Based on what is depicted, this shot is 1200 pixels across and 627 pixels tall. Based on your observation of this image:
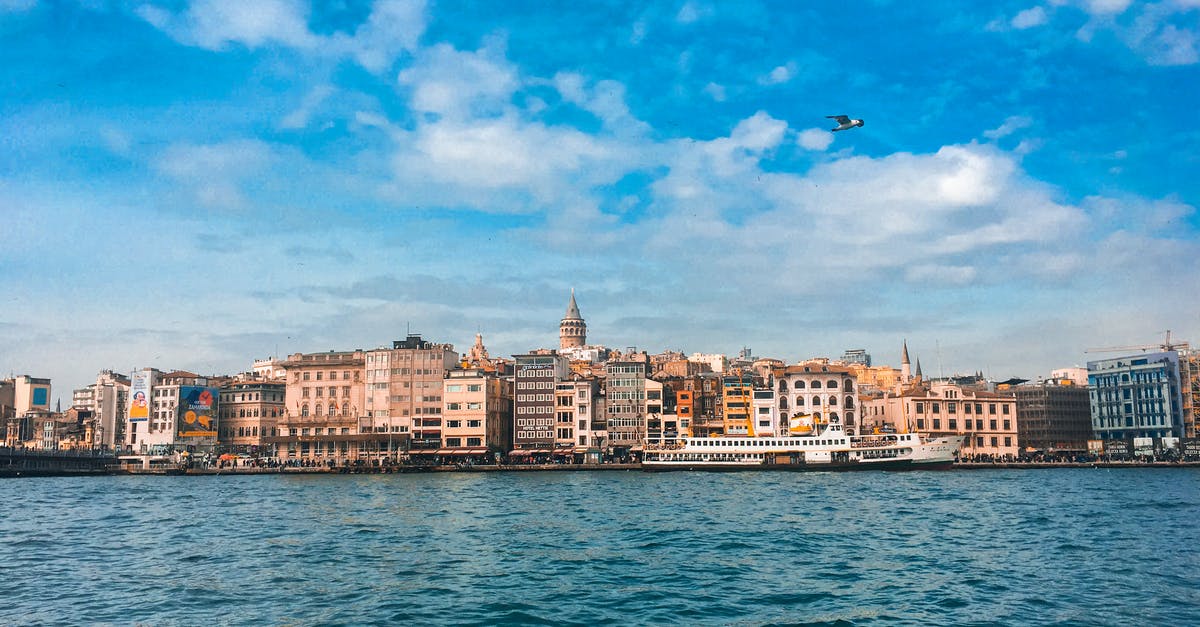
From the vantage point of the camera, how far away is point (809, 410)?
11338cm

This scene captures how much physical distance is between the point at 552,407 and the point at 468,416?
1000 centimetres

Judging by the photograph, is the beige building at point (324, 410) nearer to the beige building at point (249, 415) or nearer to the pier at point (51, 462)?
the beige building at point (249, 415)

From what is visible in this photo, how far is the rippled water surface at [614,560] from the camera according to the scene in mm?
23797

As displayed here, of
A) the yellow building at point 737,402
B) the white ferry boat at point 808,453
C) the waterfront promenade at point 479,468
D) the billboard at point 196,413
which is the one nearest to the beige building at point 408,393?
the waterfront promenade at point 479,468

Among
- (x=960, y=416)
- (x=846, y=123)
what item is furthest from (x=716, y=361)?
(x=846, y=123)

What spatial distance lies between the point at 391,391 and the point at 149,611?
93.8 m

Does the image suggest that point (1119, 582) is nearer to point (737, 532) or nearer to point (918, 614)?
point (918, 614)

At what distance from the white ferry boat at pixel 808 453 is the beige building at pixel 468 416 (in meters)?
21.6

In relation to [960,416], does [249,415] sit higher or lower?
higher

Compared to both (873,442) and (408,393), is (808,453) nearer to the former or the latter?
(873,442)

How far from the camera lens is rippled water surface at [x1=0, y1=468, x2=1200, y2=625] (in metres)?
23.8

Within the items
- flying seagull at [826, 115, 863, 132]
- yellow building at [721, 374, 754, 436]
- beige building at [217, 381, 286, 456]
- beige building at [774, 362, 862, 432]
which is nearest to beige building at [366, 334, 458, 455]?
beige building at [217, 381, 286, 456]

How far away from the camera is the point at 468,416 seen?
11394cm

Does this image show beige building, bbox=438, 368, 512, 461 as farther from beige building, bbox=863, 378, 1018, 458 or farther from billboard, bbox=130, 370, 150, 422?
beige building, bbox=863, 378, 1018, 458
